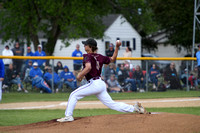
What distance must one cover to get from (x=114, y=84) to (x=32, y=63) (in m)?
3.67

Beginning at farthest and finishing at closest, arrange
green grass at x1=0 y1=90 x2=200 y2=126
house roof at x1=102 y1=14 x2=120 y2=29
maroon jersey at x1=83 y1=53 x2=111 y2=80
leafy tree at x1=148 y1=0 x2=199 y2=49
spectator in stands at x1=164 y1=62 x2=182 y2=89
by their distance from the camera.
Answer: house roof at x1=102 y1=14 x2=120 y2=29
leafy tree at x1=148 y1=0 x2=199 y2=49
spectator in stands at x1=164 y1=62 x2=182 y2=89
green grass at x1=0 y1=90 x2=200 y2=126
maroon jersey at x1=83 y1=53 x2=111 y2=80

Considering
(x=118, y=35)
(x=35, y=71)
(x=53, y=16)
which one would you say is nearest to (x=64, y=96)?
(x=35, y=71)

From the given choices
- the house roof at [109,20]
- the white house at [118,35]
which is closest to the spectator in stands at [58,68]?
the white house at [118,35]

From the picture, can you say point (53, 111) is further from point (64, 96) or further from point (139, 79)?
point (139, 79)

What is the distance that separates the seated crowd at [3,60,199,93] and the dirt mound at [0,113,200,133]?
8.37 metres

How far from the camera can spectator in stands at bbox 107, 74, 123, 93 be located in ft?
54.5

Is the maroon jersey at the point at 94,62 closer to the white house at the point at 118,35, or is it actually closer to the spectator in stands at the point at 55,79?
the spectator in stands at the point at 55,79

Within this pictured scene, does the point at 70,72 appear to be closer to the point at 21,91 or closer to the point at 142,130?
the point at 21,91

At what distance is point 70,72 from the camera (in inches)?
660

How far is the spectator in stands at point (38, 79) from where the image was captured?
635 inches

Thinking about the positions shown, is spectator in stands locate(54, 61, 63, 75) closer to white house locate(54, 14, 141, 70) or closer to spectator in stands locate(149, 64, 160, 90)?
spectator in stands locate(149, 64, 160, 90)

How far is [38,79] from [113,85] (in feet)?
10.7

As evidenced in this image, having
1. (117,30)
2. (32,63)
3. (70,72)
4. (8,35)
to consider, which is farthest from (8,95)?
(117,30)

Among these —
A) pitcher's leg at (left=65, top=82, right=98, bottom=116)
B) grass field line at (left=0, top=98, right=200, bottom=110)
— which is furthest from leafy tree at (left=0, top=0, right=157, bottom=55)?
pitcher's leg at (left=65, top=82, right=98, bottom=116)
